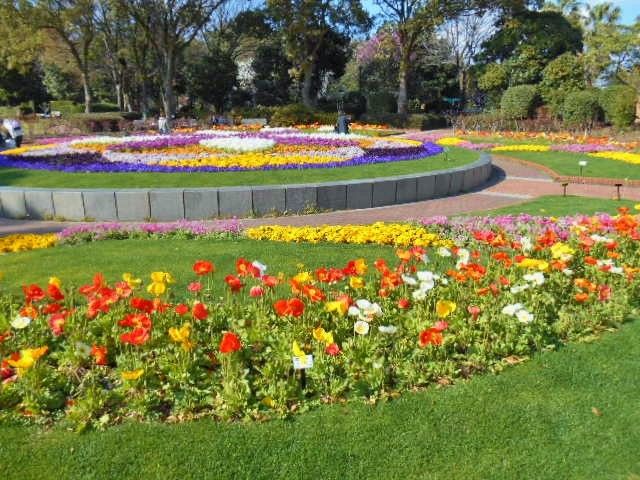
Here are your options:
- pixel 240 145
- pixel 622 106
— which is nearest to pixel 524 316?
pixel 240 145

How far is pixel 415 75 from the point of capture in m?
37.2

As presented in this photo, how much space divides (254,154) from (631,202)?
791cm

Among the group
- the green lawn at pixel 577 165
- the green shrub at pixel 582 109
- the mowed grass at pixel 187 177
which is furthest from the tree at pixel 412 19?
the mowed grass at pixel 187 177

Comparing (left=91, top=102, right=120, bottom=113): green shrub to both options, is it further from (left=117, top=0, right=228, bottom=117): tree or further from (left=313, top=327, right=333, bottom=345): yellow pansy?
(left=313, top=327, right=333, bottom=345): yellow pansy

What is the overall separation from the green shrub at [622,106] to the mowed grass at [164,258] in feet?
69.0

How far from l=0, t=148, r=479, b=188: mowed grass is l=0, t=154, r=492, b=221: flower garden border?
3.25 ft

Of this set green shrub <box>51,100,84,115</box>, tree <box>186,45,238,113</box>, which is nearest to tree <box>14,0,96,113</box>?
tree <box>186,45,238,113</box>

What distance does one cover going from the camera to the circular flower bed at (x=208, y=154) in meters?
11.3

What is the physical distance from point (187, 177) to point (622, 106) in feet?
67.0

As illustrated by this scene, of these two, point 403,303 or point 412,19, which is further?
point 412,19

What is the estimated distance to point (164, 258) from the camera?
603cm

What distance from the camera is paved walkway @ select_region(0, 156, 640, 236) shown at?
8.52m

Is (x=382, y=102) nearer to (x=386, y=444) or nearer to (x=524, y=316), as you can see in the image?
(x=524, y=316)

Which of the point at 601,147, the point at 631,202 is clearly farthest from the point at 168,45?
the point at 631,202
